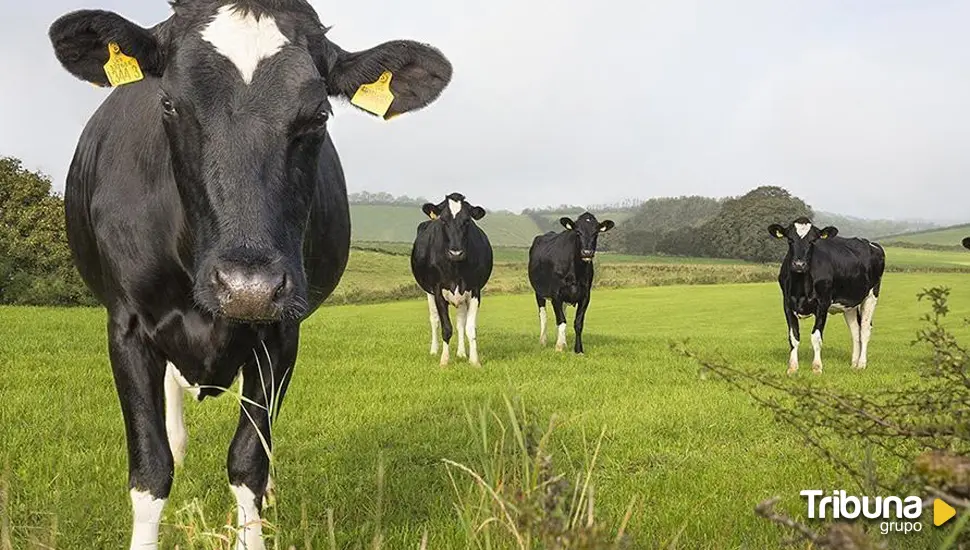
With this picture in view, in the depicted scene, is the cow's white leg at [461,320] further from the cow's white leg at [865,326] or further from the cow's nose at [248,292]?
the cow's nose at [248,292]

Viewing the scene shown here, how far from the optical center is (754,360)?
1534cm

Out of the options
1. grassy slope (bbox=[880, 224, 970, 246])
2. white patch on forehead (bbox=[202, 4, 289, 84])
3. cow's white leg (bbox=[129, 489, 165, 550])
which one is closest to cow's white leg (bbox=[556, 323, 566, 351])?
cow's white leg (bbox=[129, 489, 165, 550])

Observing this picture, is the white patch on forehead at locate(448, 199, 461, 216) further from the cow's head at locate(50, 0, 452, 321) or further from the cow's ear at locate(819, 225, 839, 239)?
the cow's head at locate(50, 0, 452, 321)

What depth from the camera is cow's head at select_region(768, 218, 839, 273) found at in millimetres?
14094

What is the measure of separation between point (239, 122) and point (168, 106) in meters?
0.41

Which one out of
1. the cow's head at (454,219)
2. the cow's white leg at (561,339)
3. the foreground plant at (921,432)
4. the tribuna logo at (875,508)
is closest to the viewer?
the foreground plant at (921,432)

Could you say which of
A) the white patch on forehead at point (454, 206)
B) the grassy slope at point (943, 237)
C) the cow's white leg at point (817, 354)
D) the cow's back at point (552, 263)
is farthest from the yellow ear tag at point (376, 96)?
the grassy slope at point (943, 237)

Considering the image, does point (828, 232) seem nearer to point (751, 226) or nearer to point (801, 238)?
point (801, 238)

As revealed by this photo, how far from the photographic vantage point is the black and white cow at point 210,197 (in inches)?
106

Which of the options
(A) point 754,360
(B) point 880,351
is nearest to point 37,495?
(A) point 754,360

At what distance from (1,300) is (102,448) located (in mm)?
32401

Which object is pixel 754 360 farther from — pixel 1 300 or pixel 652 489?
pixel 1 300

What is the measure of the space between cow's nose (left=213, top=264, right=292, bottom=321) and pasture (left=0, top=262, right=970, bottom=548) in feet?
1.95

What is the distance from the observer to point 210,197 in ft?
8.94
